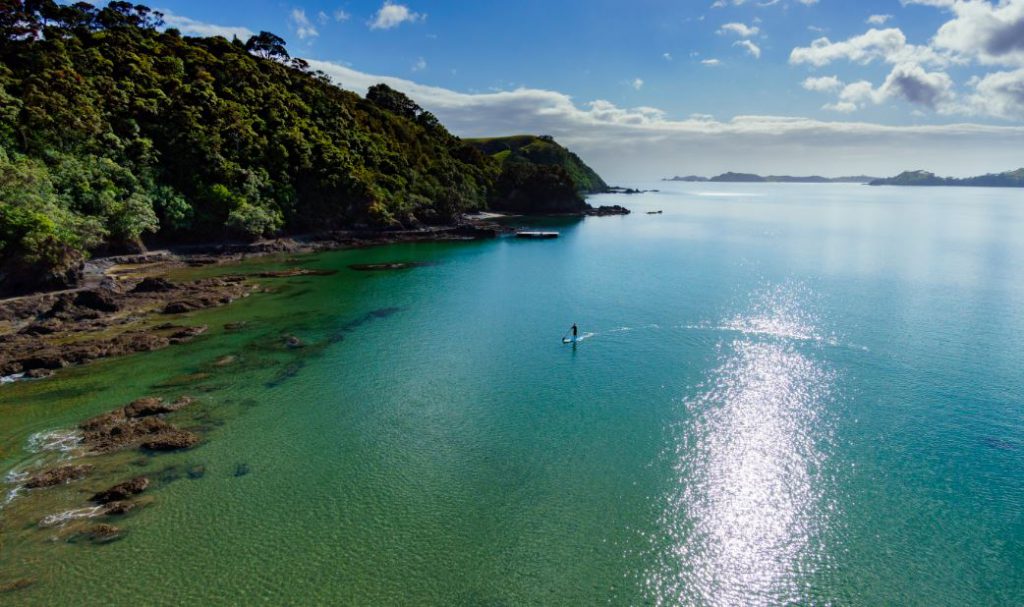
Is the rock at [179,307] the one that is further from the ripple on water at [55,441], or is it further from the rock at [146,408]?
the ripple on water at [55,441]

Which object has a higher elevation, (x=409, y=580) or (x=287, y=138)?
(x=287, y=138)

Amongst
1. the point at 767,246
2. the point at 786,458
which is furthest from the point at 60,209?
the point at 767,246

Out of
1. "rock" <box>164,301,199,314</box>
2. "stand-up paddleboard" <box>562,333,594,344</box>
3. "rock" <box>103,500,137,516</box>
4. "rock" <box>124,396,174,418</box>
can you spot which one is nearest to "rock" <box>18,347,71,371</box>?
"rock" <box>124,396,174,418</box>

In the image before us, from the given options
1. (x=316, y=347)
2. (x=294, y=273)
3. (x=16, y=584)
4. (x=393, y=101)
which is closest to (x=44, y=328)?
(x=316, y=347)

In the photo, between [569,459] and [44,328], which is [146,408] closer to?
[44,328]

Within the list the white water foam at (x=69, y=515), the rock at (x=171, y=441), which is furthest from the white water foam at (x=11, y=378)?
the white water foam at (x=69, y=515)

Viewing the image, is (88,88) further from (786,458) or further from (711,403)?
(786,458)

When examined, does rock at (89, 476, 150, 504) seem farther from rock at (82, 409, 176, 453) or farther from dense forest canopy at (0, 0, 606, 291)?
dense forest canopy at (0, 0, 606, 291)

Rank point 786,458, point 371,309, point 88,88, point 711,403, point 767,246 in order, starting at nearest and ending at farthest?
point 786,458
point 711,403
point 371,309
point 88,88
point 767,246
